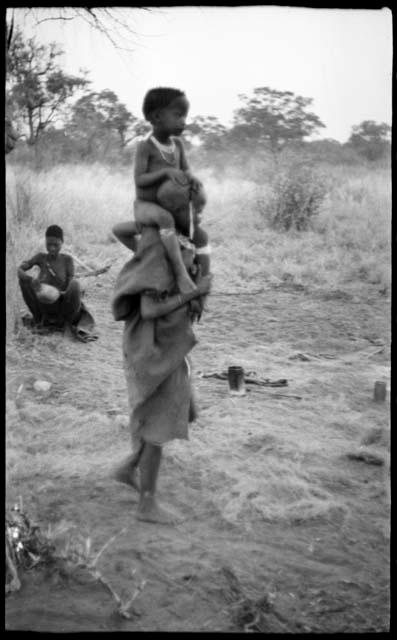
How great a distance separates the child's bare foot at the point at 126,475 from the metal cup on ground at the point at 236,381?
1665 mm

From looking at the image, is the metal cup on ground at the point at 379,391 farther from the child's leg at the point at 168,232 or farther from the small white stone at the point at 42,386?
the child's leg at the point at 168,232

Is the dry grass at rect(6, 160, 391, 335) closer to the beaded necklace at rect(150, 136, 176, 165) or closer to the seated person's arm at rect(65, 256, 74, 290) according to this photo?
the seated person's arm at rect(65, 256, 74, 290)

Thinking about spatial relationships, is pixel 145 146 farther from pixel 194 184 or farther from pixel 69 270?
pixel 69 270

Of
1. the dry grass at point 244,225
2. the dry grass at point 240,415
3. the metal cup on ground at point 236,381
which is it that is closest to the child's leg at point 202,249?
the dry grass at point 240,415

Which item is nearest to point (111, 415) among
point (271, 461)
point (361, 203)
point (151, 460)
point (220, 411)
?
point (220, 411)

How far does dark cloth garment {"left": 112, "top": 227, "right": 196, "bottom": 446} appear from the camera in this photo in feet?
8.75

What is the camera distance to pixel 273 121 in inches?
351

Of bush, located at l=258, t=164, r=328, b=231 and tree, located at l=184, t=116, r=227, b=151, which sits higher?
tree, located at l=184, t=116, r=227, b=151

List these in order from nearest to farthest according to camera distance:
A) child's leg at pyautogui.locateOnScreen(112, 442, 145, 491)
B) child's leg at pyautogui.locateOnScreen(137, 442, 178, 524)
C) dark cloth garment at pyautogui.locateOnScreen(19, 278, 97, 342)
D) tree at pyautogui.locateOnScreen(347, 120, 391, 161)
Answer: child's leg at pyautogui.locateOnScreen(137, 442, 178, 524)
child's leg at pyautogui.locateOnScreen(112, 442, 145, 491)
tree at pyautogui.locateOnScreen(347, 120, 391, 161)
dark cloth garment at pyautogui.locateOnScreen(19, 278, 97, 342)

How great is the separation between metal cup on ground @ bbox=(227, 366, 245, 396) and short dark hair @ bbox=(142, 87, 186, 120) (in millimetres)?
2384

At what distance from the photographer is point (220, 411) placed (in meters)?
4.37

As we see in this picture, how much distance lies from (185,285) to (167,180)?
0.40m

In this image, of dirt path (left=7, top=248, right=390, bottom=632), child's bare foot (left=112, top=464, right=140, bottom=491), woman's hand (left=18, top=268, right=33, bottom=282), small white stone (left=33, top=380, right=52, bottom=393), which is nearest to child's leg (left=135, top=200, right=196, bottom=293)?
child's bare foot (left=112, top=464, right=140, bottom=491)
